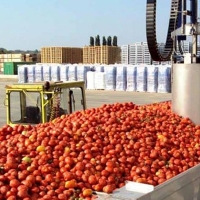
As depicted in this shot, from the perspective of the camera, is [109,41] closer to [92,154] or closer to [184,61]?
[184,61]

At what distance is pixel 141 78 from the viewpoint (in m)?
24.9

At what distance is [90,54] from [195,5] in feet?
93.8

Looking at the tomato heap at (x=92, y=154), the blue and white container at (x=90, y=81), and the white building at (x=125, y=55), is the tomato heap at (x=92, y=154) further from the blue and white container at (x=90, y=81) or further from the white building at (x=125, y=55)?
the white building at (x=125, y=55)

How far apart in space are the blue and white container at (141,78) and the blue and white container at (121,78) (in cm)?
84

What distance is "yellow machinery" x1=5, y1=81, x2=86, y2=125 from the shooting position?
7.74 meters

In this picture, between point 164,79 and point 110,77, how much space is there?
3.38 meters

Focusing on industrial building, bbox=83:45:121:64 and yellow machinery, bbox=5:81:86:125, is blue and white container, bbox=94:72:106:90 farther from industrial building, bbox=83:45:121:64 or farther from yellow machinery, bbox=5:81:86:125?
yellow machinery, bbox=5:81:86:125

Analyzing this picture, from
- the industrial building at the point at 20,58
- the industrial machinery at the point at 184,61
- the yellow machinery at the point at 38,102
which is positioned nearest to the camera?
the industrial machinery at the point at 184,61

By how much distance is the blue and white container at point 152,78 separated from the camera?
24328mm

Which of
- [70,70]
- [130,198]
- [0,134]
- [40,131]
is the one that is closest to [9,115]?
[0,134]

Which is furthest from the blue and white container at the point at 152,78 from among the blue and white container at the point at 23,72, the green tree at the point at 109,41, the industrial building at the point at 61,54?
the green tree at the point at 109,41

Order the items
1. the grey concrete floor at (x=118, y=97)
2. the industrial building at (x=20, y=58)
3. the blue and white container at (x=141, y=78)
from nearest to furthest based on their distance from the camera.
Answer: the grey concrete floor at (x=118, y=97) < the blue and white container at (x=141, y=78) < the industrial building at (x=20, y=58)

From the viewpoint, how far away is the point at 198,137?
5.59m

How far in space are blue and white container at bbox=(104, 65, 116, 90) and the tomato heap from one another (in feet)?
64.3
